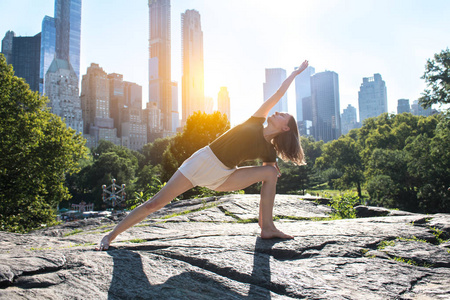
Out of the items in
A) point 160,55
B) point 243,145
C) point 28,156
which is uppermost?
point 160,55

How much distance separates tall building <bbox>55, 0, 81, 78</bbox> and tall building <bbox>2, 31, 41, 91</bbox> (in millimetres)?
12123

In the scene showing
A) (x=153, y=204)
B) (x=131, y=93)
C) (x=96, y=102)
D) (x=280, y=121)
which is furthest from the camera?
(x=131, y=93)

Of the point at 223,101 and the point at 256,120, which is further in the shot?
the point at 223,101

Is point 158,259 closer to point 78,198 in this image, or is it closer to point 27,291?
point 27,291

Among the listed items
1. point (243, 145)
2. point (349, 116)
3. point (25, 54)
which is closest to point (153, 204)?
point (243, 145)

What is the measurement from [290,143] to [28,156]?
12692 mm

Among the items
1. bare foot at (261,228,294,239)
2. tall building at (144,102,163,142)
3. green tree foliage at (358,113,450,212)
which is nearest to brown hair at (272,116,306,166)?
bare foot at (261,228,294,239)

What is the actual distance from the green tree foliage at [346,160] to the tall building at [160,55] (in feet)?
428

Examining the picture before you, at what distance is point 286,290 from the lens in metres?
2.27

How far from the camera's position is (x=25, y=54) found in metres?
148

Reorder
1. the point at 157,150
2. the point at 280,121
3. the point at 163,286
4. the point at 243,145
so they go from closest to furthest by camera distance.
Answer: the point at 163,286 < the point at 243,145 < the point at 280,121 < the point at 157,150

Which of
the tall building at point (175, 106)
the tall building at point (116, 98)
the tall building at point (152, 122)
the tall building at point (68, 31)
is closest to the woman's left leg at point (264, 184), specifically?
the tall building at point (152, 122)

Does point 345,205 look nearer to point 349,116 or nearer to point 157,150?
point 157,150

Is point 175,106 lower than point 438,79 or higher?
higher
